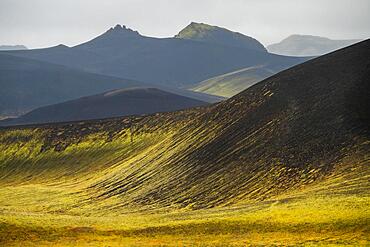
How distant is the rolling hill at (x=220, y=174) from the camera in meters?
54.2

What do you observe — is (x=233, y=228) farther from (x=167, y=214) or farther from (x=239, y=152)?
(x=239, y=152)

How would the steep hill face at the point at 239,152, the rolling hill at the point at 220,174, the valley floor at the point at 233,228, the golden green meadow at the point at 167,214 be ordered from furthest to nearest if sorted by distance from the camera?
the steep hill face at the point at 239,152, the rolling hill at the point at 220,174, the golden green meadow at the point at 167,214, the valley floor at the point at 233,228

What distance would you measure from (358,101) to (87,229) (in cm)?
6929

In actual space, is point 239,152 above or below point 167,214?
above

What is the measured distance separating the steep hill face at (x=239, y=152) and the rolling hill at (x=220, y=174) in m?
0.35

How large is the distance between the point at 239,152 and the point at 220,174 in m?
8.97

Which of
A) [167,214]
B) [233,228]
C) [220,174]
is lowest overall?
[167,214]

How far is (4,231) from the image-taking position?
56.0 m

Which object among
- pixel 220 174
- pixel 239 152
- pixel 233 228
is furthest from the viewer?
pixel 239 152

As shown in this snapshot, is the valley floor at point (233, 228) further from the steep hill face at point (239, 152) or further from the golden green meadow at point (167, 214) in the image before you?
the steep hill face at point (239, 152)

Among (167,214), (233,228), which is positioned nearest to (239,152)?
(167,214)

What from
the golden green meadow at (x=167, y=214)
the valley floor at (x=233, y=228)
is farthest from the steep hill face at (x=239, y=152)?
the valley floor at (x=233, y=228)

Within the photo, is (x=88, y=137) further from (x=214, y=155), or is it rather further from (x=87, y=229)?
→ (x=87, y=229)

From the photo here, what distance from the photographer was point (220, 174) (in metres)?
99.0
